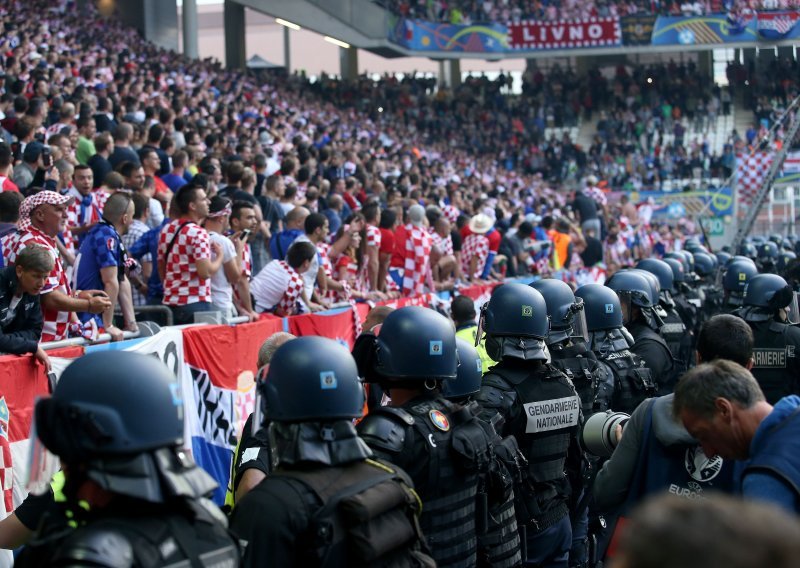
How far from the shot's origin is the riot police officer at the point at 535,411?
5.57 m

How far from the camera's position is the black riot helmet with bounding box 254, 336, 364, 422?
11.4 ft

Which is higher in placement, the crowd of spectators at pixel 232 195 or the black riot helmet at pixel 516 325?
the crowd of spectators at pixel 232 195

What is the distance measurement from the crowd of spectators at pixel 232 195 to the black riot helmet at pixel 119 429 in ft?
14.5

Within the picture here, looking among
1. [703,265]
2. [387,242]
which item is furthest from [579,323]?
[703,265]

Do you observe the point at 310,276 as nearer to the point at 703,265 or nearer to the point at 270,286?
the point at 270,286

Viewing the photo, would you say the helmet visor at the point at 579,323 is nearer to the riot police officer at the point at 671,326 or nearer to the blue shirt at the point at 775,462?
the riot police officer at the point at 671,326

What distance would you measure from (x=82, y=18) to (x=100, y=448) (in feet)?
88.0

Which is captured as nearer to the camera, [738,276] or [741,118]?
[738,276]

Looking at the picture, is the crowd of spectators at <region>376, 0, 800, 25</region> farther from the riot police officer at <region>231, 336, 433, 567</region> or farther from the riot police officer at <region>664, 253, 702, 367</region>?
the riot police officer at <region>231, 336, 433, 567</region>

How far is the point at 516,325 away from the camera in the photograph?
230 inches

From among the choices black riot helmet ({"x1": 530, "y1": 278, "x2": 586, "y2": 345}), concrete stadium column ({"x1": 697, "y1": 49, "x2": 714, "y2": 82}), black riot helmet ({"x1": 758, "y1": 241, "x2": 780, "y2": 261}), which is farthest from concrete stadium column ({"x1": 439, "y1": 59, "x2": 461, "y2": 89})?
black riot helmet ({"x1": 530, "y1": 278, "x2": 586, "y2": 345})

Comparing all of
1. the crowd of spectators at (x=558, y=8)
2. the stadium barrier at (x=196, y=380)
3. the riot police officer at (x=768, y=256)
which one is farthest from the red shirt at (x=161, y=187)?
the crowd of spectators at (x=558, y=8)

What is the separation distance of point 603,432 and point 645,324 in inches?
161

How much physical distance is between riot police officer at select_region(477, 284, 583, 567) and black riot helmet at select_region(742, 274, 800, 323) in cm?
305
